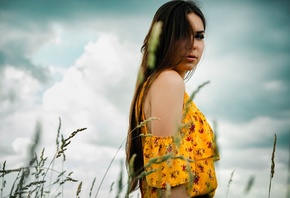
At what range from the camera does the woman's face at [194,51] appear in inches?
118

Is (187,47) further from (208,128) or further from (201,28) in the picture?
(208,128)

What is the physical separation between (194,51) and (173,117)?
821mm

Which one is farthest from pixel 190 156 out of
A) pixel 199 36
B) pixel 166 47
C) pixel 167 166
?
pixel 199 36

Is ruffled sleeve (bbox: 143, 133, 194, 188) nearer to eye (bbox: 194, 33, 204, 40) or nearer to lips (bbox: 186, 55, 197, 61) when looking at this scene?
lips (bbox: 186, 55, 197, 61)

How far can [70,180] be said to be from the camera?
224cm

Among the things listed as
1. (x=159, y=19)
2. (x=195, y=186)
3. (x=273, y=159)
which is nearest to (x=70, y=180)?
(x=195, y=186)

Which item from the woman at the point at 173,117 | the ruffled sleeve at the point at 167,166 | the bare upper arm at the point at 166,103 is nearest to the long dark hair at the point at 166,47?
the woman at the point at 173,117

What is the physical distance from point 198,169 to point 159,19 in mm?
1211

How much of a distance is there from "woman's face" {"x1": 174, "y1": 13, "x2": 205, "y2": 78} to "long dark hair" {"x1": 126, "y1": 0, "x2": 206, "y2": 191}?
0.19ft

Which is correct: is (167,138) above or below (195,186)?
above

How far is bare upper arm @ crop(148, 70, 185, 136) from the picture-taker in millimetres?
2441

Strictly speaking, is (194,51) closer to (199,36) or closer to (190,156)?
(199,36)

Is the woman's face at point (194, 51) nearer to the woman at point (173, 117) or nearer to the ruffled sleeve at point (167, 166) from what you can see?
the woman at point (173, 117)

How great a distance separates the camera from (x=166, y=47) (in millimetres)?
2930
